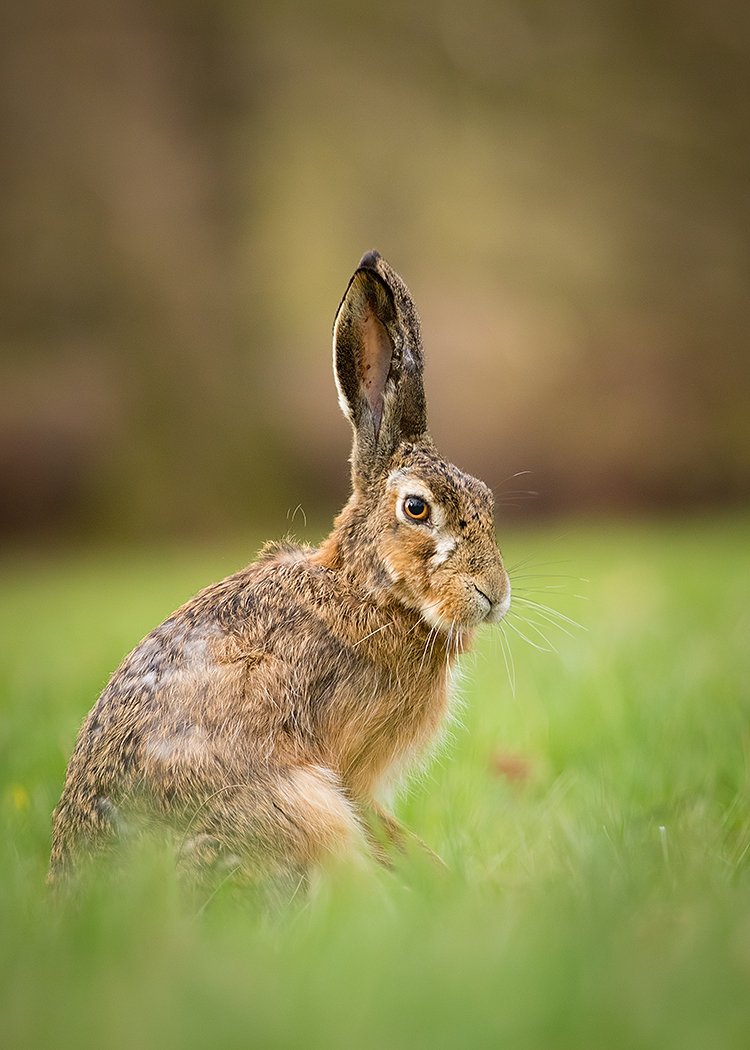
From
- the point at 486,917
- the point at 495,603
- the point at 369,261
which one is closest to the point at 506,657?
the point at 495,603

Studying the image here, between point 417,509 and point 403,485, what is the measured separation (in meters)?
0.10

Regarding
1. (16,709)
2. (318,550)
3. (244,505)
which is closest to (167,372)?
(244,505)

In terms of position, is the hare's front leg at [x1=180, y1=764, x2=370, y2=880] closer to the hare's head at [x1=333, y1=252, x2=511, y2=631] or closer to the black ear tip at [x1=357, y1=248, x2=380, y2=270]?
the hare's head at [x1=333, y1=252, x2=511, y2=631]

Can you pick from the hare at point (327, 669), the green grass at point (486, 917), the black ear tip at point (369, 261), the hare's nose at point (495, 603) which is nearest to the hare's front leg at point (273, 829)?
the hare at point (327, 669)

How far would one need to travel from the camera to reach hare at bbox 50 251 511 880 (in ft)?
10.2

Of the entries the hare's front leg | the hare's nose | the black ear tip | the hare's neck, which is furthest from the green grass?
the black ear tip

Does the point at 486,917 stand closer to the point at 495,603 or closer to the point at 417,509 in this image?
the point at 495,603

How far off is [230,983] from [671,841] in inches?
56.7

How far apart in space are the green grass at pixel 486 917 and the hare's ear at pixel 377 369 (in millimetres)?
924

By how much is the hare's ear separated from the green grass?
0.92 metres

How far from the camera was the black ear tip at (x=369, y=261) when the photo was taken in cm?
371

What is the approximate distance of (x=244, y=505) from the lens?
56.5ft

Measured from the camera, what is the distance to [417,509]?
3.66m

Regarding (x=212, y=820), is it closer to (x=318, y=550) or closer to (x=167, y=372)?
(x=318, y=550)
